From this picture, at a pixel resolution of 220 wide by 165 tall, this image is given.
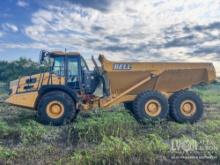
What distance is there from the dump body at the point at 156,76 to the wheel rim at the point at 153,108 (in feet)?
2.62

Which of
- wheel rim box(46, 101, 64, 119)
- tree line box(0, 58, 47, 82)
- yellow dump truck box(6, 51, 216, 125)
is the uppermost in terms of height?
tree line box(0, 58, 47, 82)

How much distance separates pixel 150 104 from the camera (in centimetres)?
1197

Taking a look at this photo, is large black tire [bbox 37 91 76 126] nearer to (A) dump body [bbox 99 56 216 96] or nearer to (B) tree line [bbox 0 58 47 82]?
(A) dump body [bbox 99 56 216 96]

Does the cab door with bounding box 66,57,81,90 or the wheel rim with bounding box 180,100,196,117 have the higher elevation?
the cab door with bounding box 66,57,81,90

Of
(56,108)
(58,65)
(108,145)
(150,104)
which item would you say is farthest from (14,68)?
(108,145)

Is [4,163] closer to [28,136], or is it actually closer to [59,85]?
[28,136]

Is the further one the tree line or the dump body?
the tree line

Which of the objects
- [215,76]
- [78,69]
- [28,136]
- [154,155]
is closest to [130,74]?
[78,69]

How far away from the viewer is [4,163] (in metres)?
6.67

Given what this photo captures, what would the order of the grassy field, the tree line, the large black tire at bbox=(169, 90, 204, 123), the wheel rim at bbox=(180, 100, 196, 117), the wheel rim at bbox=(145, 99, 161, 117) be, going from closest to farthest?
the grassy field < the wheel rim at bbox=(145, 99, 161, 117) < the large black tire at bbox=(169, 90, 204, 123) < the wheel rim at bbox=(180, 100, 196, 117) < the tree line

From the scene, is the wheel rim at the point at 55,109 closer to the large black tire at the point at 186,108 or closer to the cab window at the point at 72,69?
the cab window at the point at 72,69

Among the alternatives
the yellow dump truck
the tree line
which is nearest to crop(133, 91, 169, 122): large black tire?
the yellow dump truck

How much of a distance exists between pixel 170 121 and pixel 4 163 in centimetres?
680

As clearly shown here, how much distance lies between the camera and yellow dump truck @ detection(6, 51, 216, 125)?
1177 cm
